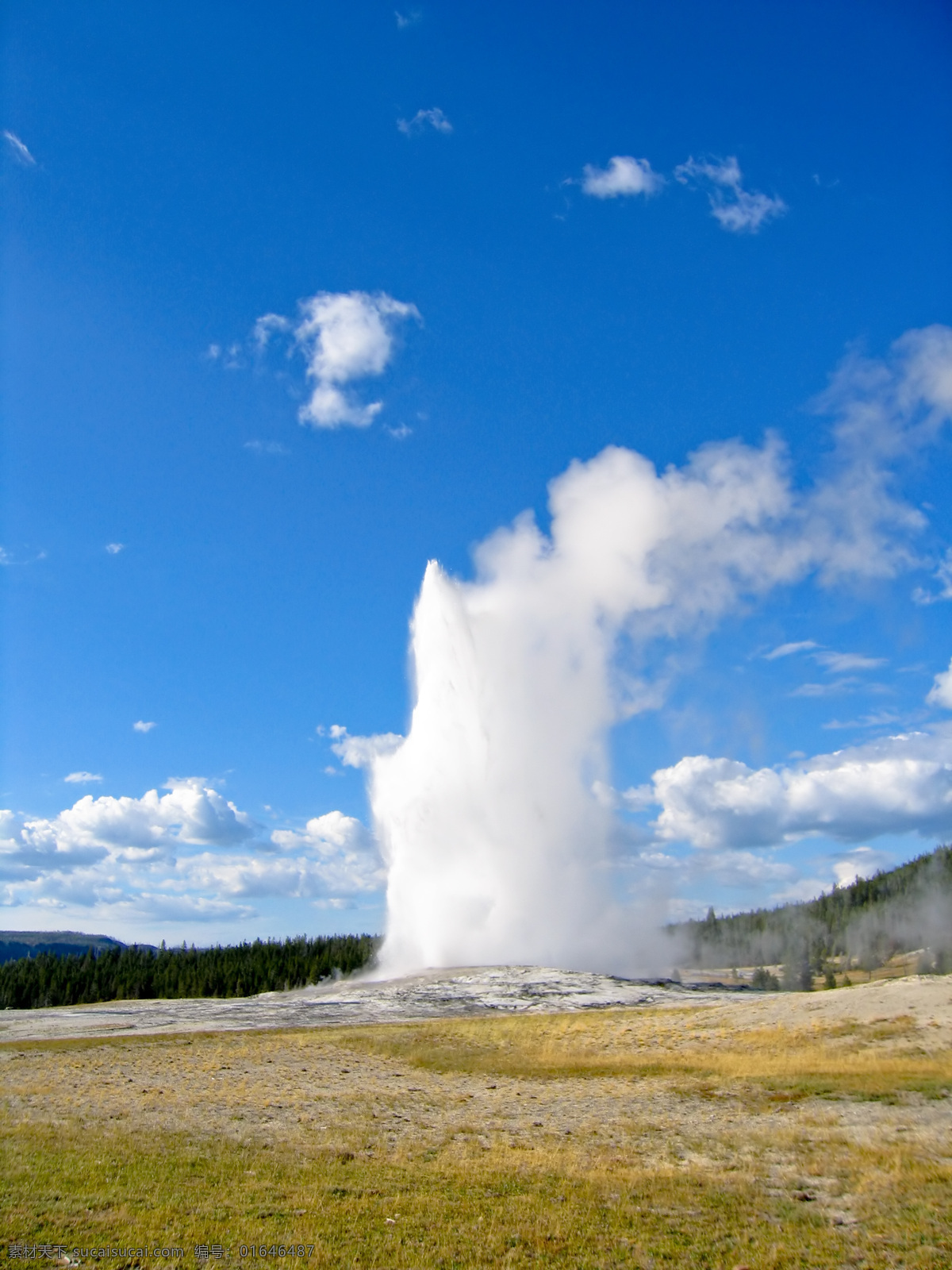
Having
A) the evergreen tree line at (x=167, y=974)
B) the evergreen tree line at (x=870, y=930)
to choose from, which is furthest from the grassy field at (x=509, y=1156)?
the evergreen tree line at (x=870, y=930)

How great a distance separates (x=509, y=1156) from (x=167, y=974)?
5321 inches

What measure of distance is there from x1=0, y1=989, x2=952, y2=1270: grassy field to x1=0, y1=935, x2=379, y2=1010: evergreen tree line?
311 ft

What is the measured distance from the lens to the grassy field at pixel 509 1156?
12258 mm

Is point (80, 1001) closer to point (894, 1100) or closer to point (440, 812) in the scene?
point (440, 812)

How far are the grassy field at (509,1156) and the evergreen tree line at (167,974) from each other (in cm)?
9476

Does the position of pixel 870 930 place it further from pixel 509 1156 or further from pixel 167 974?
pixel 509 1156

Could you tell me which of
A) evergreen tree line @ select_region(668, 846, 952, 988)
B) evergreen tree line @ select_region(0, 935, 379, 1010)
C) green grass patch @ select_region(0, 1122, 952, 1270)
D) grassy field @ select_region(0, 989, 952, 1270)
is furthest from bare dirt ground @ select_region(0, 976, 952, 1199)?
evergreen tree line @ select_region(668, 846, 952, 988)

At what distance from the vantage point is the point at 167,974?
434ft

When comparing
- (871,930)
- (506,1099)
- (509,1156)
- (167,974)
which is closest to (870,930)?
(871,930)

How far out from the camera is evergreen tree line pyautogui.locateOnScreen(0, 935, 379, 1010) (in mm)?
124125

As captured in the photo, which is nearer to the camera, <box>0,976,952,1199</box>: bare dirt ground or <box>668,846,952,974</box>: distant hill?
<box>0,976,952,1199</box>: bare dirt ground

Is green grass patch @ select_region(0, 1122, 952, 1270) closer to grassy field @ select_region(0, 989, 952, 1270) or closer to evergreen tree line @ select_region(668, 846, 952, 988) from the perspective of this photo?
grassy field @ select_region(0, 989, 952, 1270)

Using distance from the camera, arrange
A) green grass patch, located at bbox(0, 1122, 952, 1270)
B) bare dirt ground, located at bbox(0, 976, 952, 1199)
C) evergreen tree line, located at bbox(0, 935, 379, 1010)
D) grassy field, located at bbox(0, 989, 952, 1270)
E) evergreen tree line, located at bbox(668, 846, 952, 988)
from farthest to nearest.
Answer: evergreen tree line, located at bbox(668, 846, 952, 988) < evergreen tree line, located at bbox(0, 935, 379, 1010) < bare dirt ground, located at bbox(0, 976, 952, 1199) < grassy field, located at bbox(0, 989, 952, 1270) < green grass patch, located at bbox(0, 1122, 952, 1270)

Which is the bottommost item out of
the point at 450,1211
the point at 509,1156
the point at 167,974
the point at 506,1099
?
the point at 167,974
